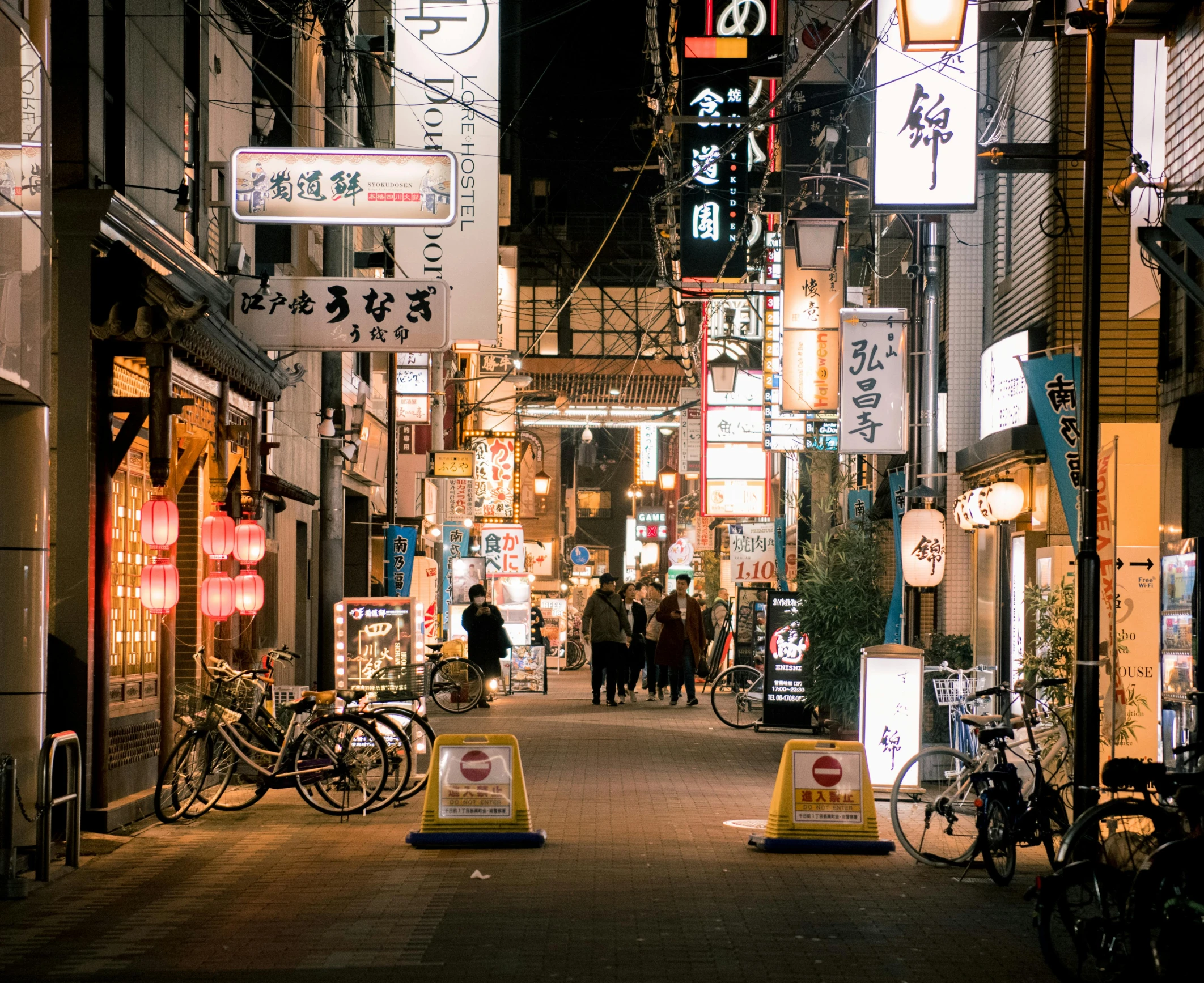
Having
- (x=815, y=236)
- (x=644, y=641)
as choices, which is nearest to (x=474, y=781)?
(x=815, y=236)

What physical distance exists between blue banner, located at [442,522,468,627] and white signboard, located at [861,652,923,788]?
63.4 feet

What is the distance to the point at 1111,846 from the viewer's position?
794cm

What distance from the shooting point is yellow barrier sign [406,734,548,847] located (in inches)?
458

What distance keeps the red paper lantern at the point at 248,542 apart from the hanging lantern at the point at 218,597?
39 cm

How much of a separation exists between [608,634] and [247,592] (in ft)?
39.0

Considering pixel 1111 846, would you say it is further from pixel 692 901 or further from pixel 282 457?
pixel 282 457

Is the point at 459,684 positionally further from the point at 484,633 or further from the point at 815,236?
the point at 815,236

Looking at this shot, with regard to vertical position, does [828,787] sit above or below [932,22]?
below

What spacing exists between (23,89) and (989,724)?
8.04m

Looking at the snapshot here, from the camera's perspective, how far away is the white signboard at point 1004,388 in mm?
16984

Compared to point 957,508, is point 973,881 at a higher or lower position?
lower

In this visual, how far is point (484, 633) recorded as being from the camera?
2566 cm

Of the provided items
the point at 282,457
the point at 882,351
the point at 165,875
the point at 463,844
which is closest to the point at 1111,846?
the point at 463,844

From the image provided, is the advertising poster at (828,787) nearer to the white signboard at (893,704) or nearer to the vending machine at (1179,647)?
the vending machine at (1179,647)
